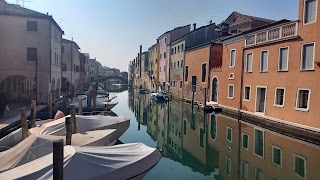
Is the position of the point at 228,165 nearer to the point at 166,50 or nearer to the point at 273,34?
the point at 273,34

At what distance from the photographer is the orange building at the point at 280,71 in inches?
545

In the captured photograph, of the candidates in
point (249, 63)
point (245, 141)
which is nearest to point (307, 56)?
point (245, 141)

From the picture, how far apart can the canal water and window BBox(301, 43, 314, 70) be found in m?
3.94

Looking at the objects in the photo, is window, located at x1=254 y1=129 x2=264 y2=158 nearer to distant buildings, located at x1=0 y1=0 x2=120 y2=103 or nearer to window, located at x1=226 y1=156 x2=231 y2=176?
window, located at x1=226 y1=156 x2=231 y2=176

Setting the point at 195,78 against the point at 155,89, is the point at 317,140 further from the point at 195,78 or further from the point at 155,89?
the point at 155,89

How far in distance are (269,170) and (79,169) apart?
6.92 meters

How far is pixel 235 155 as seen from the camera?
38.2 ft

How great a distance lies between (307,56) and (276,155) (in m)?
6.24

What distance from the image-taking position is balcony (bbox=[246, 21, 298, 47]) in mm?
15274

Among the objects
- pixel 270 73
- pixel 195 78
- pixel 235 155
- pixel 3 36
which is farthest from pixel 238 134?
pixel 3 36

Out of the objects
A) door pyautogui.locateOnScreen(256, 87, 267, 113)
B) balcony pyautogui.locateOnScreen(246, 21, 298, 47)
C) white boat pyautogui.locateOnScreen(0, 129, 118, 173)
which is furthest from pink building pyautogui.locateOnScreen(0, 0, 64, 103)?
door pyautogui.locateOnScreen(256, 87, 267, 113)

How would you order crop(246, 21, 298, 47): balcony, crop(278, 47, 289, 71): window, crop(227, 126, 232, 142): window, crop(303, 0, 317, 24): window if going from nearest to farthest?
crop(303, 0, 317, 24): window, crop(227, 126, 232, 142): window, crop(246, 21, 298, 47): balcony, crop(278, 47, 289, 71): window

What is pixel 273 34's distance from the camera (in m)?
17.0

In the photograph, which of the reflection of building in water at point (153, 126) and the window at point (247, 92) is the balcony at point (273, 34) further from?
the reflection of building in water at point (153, 126)
